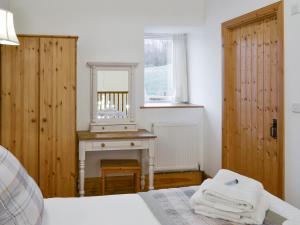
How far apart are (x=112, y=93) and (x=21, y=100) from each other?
1.06m

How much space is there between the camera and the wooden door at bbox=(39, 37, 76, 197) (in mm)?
3711

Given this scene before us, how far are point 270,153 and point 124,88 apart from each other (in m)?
1.85

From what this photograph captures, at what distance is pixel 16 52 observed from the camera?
11.9 feet

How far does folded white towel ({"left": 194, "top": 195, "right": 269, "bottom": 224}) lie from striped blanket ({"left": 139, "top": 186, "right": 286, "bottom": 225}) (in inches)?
1.0

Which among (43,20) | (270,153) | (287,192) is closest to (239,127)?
(270,153)

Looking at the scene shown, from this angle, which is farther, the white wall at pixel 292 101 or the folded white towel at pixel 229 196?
the white wall at pixel 292 101

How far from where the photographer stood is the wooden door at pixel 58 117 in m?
3.71

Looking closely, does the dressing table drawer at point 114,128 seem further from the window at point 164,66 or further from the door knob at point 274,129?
the door knob at point 274,129

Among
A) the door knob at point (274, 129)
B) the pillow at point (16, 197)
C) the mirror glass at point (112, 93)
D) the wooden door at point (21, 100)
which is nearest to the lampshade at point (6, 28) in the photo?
the pillow at point (16, 197)

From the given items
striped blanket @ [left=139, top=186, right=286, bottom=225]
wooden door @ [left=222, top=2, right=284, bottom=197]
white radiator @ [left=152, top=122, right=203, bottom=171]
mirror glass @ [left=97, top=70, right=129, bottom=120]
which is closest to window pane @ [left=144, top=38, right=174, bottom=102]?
white radiator @ [left=152, top=122, right=203, bottom=171]

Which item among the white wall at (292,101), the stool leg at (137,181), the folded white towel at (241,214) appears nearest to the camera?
the folded white towel at (241,214)

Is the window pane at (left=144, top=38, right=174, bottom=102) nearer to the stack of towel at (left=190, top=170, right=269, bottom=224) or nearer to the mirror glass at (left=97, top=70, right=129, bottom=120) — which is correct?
the mirror glass at (left=97, top=70, right=129, bottom=120)

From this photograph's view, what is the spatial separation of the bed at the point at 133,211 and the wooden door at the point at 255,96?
53.9 inches

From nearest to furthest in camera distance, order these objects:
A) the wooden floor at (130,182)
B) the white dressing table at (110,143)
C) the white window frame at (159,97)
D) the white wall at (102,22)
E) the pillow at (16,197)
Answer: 1. the pillow at (16,197)
2. the white dressing table at (110,143)
3. the white wall at (102,22)
4. the wooden floor at (130,182)
5. the white window frame at (159,97)
